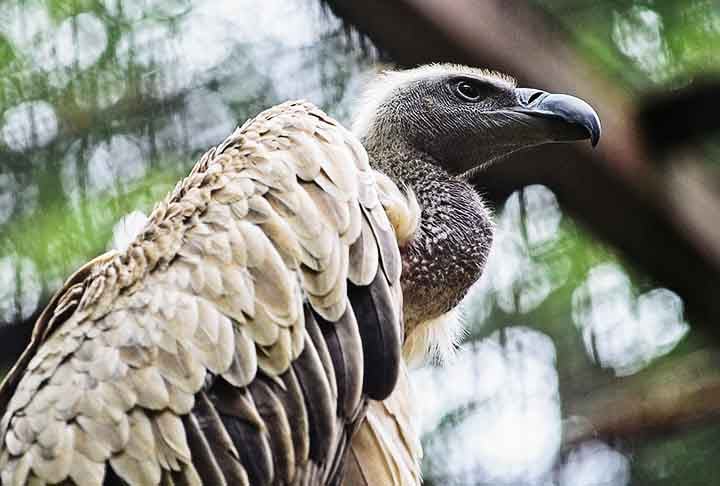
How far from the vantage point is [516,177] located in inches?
190

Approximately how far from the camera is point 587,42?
194 inches

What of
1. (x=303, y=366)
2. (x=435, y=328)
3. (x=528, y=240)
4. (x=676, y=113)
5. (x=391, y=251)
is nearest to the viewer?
(x=303, y=366)

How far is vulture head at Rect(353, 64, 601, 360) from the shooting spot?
4125 mm

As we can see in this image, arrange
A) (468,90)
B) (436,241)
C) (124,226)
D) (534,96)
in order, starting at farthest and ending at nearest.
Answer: (124,226) < (468,90) < (534,96) < (436,241)

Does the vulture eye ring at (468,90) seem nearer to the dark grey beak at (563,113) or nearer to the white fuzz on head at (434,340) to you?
the dark grey beak at (563,113)

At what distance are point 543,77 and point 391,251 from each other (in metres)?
1.15

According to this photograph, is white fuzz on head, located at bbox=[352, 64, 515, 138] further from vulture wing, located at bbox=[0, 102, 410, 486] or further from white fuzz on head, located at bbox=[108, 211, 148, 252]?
white fuzz on head, located at bbox=[108, 211, 148, 252]

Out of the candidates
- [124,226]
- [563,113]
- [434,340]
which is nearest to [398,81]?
[563,113]

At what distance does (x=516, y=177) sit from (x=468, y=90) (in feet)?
1.40

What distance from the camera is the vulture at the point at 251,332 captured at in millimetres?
3281

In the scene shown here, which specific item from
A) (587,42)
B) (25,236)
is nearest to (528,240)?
(587,42)

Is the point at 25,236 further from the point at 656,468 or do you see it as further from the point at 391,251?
the point at 656,468

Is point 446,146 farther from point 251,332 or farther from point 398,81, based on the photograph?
point 251,332

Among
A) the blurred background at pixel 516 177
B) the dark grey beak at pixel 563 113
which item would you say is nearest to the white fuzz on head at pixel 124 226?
the blurred background at pixel 516 177
